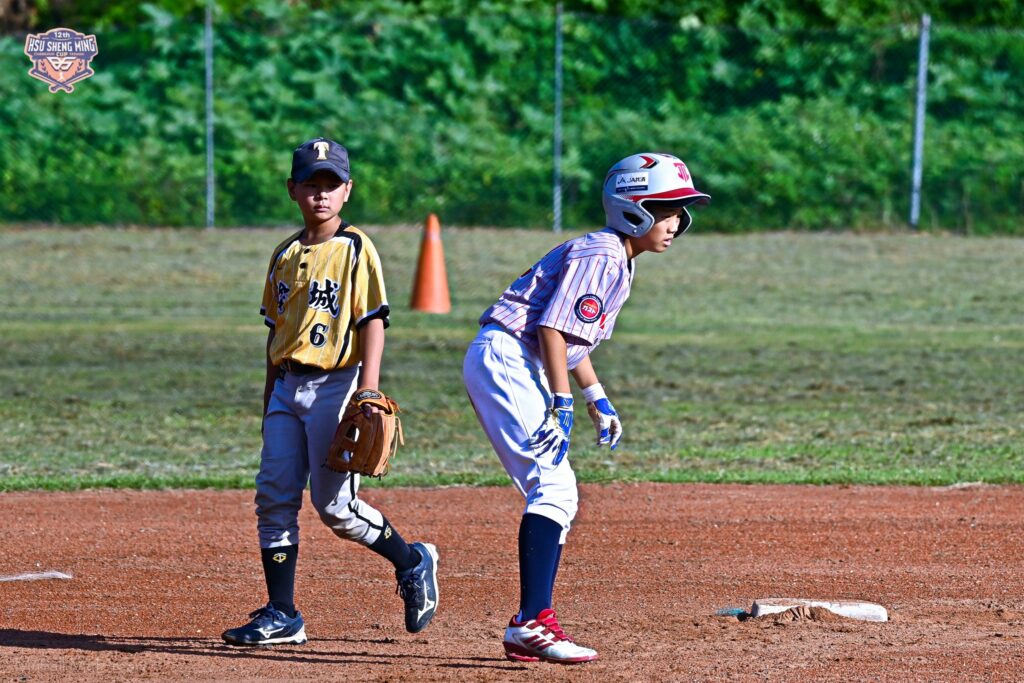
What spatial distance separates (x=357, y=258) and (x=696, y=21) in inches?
720

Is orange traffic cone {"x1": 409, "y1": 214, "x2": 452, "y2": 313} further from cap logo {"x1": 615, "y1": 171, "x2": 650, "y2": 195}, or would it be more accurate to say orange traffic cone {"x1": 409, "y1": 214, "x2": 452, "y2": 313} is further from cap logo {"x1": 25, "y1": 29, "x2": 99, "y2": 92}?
cap logo {"x1": 615, "y1": 171, "x2": 650, "y2": 195}

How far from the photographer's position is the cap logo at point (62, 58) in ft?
62.8

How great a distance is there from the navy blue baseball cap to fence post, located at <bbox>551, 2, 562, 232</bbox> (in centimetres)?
1435

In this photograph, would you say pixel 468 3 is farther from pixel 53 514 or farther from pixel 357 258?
pixel 357 258

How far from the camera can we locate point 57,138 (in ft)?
63.7

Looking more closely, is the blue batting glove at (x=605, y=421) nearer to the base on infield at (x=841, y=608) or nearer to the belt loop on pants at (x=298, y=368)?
the belt loop on pants at (x=298, y=368)

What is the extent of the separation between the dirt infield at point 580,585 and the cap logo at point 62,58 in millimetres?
11940

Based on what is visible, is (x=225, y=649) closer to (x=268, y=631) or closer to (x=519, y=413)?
(x=268, y=631)

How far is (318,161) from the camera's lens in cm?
518

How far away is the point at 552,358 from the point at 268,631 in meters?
1.35

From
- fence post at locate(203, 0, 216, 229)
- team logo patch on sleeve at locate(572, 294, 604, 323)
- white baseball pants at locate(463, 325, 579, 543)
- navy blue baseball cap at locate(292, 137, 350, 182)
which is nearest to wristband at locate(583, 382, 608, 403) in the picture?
white baseball pants at locate(463, 325, 579, 543)

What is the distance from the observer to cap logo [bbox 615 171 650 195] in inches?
198

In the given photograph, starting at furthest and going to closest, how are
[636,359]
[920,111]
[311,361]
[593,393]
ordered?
[920,111]
[636,359]
[593,393]
[311,361]

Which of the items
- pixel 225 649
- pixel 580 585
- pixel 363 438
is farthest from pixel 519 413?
pixel 580 585
